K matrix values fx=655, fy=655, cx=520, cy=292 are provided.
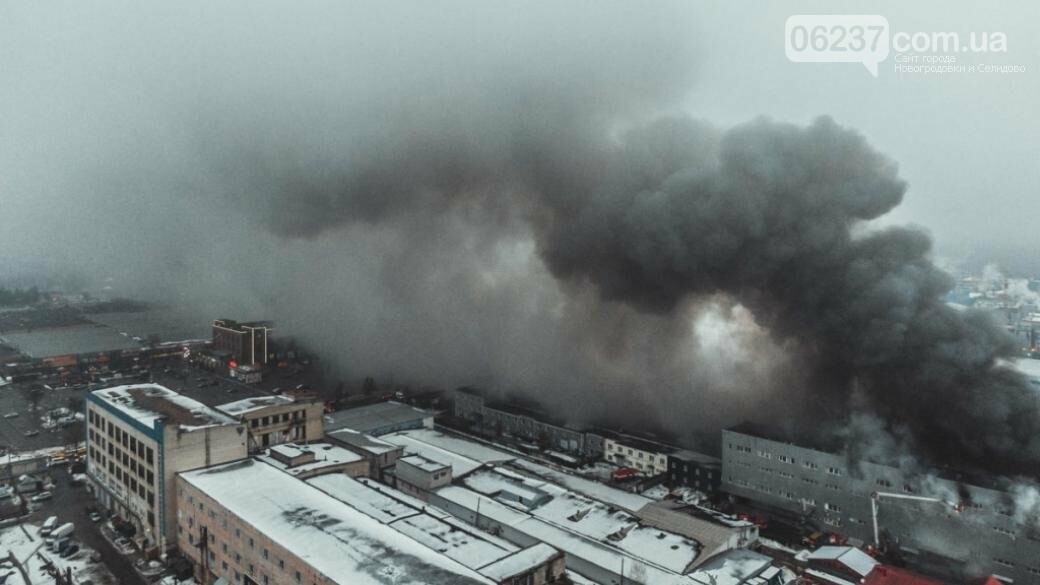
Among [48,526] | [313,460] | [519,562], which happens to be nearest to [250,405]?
[313,460]

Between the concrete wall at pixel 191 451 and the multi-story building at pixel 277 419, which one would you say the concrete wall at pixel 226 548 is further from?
the multi-story building at pixel 277 419

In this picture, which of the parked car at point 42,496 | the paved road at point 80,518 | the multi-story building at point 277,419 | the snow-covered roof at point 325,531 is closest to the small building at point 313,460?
the multi-story building at point 277,419

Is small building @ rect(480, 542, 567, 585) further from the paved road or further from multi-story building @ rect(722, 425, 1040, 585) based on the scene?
the paved road

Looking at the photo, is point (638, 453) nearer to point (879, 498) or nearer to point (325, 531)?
point (879, 498)

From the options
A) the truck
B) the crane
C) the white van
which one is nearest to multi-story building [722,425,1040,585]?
the crane

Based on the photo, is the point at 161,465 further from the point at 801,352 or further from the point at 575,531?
the point at 801,352

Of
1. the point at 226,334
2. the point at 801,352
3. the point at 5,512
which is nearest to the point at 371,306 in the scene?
the point at 226,334
